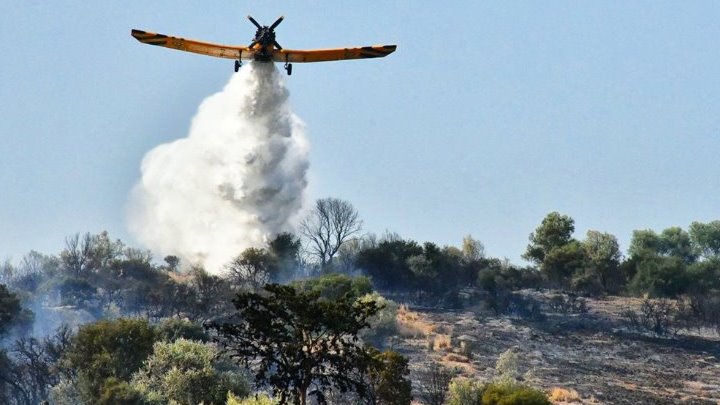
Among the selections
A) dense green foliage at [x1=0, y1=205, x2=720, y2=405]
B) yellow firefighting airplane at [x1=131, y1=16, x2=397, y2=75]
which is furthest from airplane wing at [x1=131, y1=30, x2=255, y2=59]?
dense green foliage at [x1=0, y1=205, x2=720, y2=405]

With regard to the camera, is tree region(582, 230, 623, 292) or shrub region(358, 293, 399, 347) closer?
shrub region(358, 293, 399, 347)

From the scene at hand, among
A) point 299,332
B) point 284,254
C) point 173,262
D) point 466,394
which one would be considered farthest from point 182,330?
point 173,262

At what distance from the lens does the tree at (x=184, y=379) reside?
47.1 meters

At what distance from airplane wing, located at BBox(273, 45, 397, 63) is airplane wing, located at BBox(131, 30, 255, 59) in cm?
247

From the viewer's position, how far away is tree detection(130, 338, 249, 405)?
154ft

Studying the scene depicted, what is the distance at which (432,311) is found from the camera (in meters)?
Result: 93.4

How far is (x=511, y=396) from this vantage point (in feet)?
155

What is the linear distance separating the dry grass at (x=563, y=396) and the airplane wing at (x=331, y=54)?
94.3 feet

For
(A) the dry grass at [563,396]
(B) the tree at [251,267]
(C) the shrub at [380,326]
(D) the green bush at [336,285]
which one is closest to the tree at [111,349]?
(C) the shrub at [380,326]

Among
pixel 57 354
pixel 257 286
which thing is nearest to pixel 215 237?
pixel 257 286

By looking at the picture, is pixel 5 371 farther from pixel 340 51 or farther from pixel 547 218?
pixel 547 218

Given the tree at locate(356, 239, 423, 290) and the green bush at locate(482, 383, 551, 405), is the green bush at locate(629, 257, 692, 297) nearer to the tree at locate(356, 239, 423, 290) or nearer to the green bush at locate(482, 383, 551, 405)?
the tree at locate(356, 239, 423, 290)

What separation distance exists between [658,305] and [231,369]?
53.7 m

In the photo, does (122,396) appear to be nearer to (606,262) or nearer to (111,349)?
(111,349)
